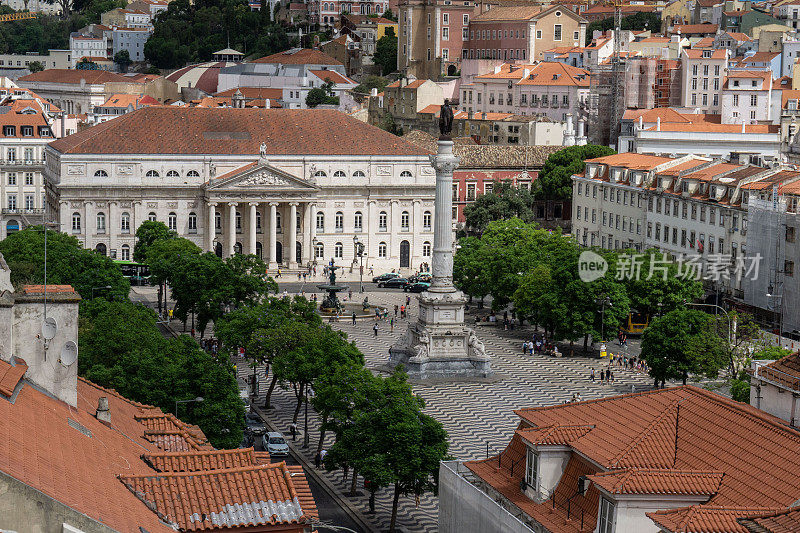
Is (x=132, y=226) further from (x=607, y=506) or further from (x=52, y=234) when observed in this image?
(x=607, y=506)

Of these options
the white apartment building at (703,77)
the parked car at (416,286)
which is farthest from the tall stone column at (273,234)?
the white apartment building at (703,77)

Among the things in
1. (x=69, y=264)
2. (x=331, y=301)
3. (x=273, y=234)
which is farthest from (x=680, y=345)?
(x=273, y=234)

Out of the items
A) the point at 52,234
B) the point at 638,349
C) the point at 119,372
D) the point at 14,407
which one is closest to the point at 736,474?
the point at 14,407

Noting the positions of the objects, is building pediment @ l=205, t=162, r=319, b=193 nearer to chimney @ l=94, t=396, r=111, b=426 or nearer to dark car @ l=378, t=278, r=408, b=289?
dark car @ l=378, t=278, r=408, b=289

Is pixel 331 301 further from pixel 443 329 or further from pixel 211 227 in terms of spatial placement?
pixel 211 227

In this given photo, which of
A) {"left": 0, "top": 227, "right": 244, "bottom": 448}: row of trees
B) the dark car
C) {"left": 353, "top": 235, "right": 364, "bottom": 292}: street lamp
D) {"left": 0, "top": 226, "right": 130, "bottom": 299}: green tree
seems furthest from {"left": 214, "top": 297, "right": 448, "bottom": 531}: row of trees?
the dark car

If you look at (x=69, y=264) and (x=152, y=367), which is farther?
(x=69, y=264)
